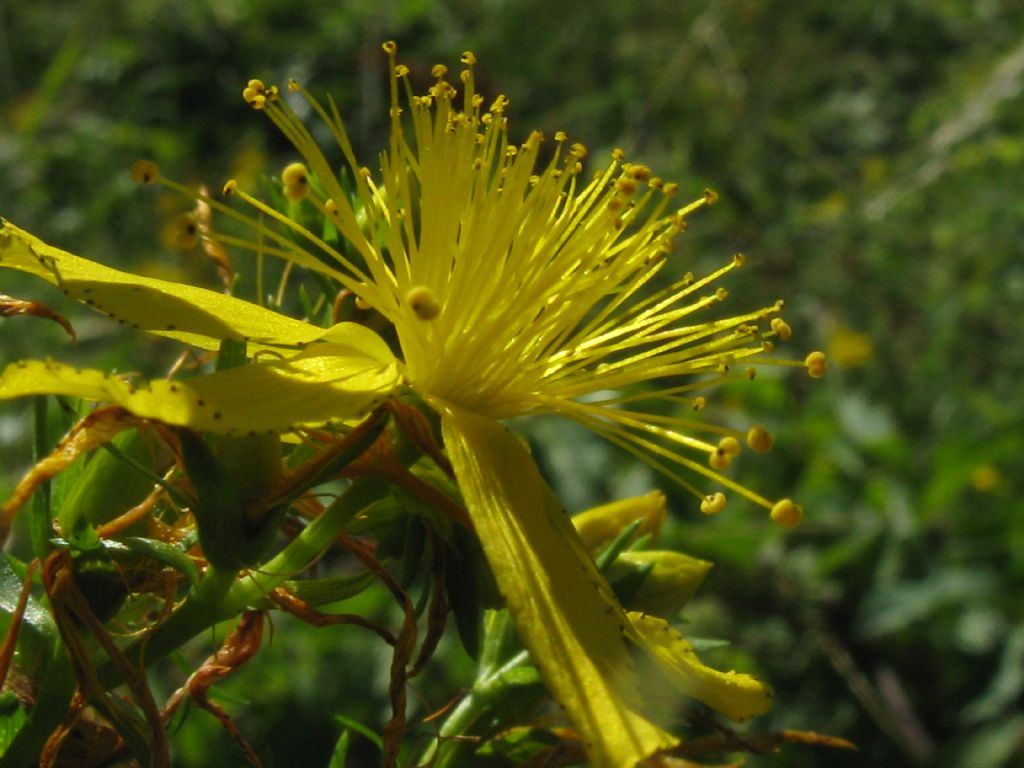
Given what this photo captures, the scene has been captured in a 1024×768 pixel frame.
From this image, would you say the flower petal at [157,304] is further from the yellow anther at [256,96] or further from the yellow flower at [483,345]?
the yellow anther at [256,96]

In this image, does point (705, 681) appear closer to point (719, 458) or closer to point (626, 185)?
point (719, 458)

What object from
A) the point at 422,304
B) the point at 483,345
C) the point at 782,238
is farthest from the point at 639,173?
the point at 782,238

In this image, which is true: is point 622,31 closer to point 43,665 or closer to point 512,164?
point 512,164

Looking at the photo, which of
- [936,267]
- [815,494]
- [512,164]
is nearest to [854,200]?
[936,267]

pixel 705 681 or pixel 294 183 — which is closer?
pixel 705 681

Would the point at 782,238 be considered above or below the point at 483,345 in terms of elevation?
above

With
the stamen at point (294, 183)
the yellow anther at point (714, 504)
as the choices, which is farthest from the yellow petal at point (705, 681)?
the stamen at point (294, 183)
